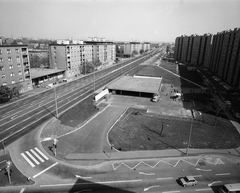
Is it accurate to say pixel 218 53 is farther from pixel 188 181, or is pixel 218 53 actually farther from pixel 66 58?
pixel 188 181

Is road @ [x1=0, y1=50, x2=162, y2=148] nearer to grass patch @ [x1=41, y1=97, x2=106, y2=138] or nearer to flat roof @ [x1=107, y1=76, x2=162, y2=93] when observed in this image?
grass patch @ [x1=41, y1=97, x2=106, y2=138]

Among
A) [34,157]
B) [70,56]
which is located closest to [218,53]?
[70,56]

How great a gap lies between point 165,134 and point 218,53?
9275 cm

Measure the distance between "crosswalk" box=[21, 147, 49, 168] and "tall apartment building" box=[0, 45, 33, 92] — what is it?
37.9 m

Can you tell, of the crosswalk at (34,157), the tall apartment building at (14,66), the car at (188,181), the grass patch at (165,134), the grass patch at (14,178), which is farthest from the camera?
the tall apartment building at (14,66)

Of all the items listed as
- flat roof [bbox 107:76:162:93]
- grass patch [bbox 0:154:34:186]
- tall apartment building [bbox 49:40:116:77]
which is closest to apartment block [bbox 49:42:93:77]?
tall apartment building [bbox 49:40:116:77]

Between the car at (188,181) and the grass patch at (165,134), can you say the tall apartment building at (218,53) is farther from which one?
the car at (188,181)

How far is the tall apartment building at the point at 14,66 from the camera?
55.6 m

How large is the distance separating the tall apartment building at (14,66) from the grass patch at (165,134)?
42.4 m

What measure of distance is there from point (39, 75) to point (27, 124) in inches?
1511

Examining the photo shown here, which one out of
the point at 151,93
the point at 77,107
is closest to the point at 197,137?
the point at 151,93

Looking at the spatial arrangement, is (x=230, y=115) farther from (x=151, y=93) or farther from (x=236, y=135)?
(x=151, y=93)

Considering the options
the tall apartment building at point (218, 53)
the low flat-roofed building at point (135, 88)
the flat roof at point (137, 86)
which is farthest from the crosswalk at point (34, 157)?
the tall apartment building at point (218, 53)

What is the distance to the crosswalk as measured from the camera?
1037 inches
